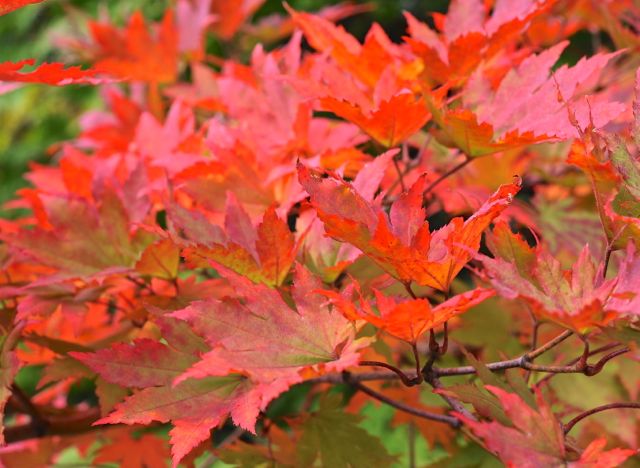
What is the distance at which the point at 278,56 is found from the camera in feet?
2.95

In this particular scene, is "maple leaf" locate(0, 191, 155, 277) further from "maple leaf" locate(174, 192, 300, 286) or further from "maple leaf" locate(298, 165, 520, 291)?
"maple leaf" locate(298, 165, 520, 291)

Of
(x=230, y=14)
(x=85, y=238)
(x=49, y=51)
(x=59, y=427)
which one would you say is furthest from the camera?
(x=49, y=51)

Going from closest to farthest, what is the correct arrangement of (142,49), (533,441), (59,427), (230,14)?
(533,441) → (59,427) → (142,49) → (230,14)

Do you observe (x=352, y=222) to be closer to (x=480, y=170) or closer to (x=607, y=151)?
(x=607, y=151)

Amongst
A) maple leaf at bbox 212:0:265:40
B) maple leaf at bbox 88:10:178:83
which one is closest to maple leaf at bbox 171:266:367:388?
maple leaf at bbox 88:10:178:83

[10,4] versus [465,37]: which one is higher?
[10,4]

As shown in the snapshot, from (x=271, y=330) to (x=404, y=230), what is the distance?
11 centimetres

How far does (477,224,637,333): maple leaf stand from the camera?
1.31 ft

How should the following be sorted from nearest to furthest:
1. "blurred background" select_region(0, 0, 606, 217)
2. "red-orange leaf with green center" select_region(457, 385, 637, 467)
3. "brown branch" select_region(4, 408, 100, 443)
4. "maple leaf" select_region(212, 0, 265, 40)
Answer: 1. "red-orange leaf with green center" select_region(457, 385, 637, 467)
2. "brown branch" select_region(4, 408, 100, 443)
3. "maple leaf" select_region(212, 0, 265, 40)
4. "blurred background" select_region(0, 0, 606, 217)

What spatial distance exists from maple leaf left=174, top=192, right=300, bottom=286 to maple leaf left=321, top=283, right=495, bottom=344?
0.36ft

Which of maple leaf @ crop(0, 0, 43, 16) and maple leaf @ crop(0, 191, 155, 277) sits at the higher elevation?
maple leaf @ crop(0, 0, 43, 16)

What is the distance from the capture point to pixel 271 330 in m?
0.48

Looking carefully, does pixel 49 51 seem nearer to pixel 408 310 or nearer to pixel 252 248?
pixel 252 248

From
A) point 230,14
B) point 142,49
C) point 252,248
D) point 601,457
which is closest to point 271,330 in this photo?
point 252,248
